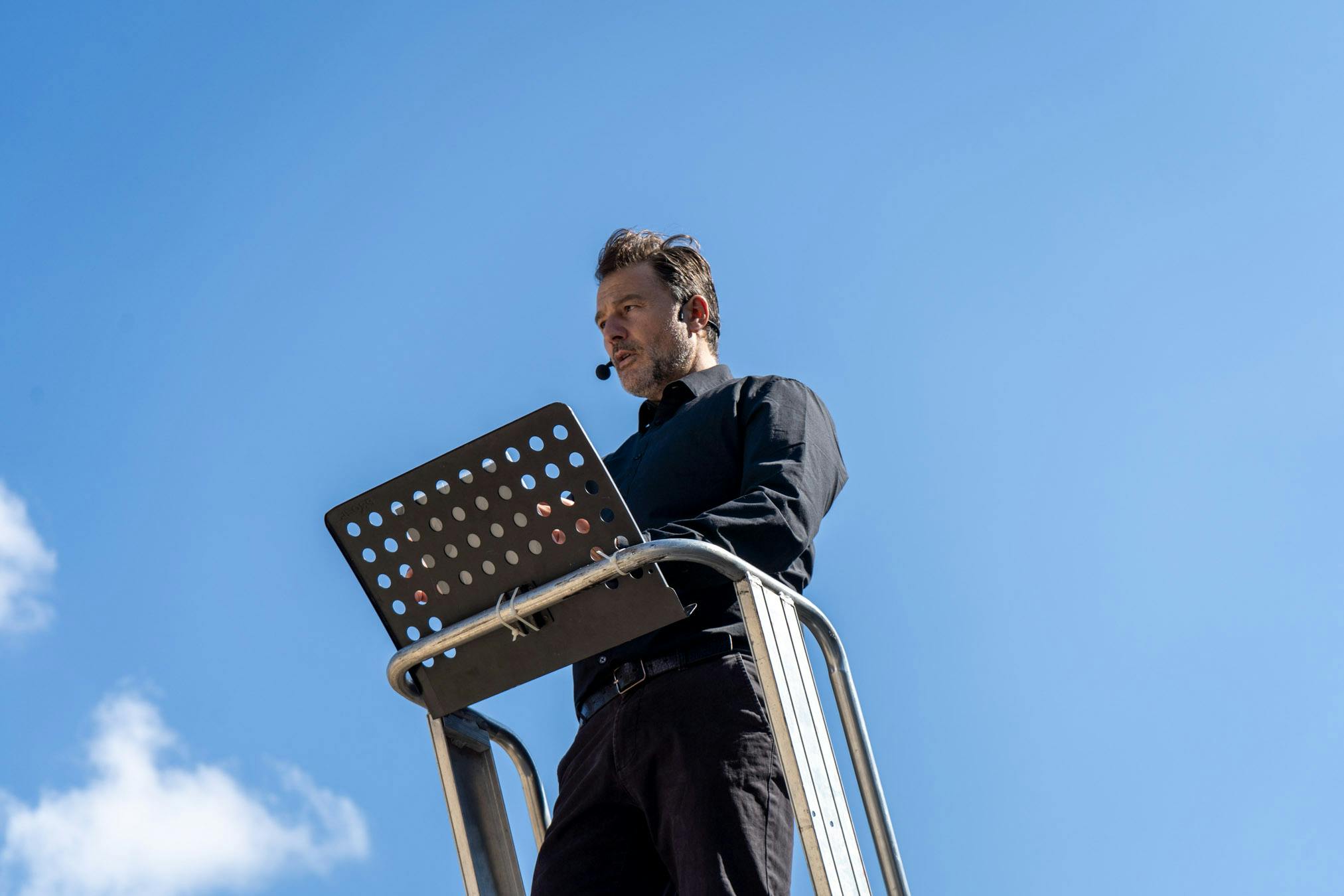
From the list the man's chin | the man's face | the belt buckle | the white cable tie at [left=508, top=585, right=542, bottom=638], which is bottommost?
the belt buckle

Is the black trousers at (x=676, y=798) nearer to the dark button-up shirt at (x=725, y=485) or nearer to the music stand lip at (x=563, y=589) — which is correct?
the dark button-up shirt at (x=725, y=485)

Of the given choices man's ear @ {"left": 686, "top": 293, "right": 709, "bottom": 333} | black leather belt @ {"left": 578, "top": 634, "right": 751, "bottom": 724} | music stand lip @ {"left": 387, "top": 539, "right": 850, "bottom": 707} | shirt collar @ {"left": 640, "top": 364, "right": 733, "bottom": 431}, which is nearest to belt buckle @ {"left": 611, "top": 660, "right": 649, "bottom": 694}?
A: black leather belt @ {"left": 578, "top": 634, "right": 751, "bottom": 724}

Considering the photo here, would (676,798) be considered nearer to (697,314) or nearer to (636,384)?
(636,384)

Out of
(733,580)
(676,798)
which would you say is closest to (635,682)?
(676,798)

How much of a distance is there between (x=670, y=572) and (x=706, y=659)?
31 centimetres

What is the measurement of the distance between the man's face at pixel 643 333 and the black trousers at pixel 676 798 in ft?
3.22

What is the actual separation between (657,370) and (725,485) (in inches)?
24.3

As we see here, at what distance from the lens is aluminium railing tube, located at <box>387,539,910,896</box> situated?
6.59 feet

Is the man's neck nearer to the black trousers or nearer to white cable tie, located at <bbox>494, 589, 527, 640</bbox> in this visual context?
the black trousers

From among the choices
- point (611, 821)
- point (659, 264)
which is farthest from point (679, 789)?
point (659, 264)

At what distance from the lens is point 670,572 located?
216 cm

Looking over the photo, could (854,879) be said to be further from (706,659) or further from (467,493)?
(467,493)

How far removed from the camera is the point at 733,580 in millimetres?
2133

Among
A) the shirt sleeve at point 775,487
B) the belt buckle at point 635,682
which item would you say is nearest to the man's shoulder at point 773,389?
the shirt sleeve at point 775,487
